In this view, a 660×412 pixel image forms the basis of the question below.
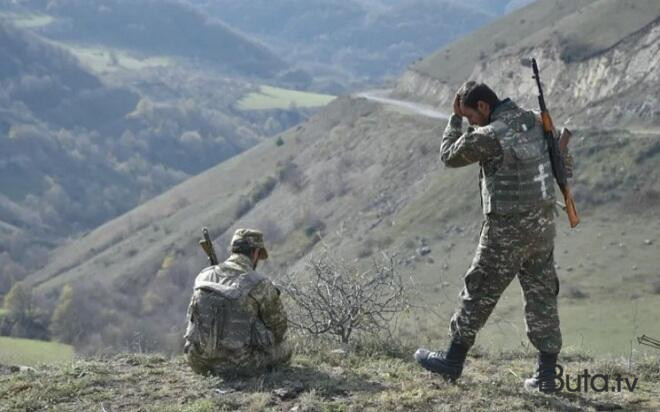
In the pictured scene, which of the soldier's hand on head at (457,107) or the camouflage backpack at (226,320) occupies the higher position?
the soldier's hand on head at (457,107)

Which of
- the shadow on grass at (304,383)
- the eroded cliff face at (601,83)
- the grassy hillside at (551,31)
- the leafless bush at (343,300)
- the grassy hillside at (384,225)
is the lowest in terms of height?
the shadow on grass at (304,383)

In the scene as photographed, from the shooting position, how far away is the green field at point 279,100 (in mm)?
181875

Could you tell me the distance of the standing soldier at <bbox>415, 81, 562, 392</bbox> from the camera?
205 inches

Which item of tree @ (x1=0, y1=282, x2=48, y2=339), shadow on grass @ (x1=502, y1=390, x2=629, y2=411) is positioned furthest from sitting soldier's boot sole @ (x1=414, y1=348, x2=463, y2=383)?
tree @ (x1=0, y1=282, x2=48, y2=339)

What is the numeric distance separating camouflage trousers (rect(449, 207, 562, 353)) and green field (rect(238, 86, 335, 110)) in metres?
172

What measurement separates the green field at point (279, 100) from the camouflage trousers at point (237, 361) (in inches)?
6771

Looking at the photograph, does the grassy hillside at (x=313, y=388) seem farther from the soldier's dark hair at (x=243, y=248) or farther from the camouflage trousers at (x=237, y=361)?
the soldier's dark hair at (x=243, y=248)

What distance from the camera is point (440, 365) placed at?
18.7 feet

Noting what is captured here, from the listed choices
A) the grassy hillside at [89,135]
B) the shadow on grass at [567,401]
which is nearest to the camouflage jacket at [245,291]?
the shadow on grass at [567,401]

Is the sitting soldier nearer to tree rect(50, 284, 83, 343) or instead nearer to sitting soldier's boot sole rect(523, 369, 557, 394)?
sitting soldier's boot sole rect(523, 369, 557, 394)

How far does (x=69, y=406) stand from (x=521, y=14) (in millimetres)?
71557

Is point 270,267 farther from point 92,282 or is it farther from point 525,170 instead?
point 525,170

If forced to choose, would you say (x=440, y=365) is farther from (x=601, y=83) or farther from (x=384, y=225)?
(x=601, y=83)

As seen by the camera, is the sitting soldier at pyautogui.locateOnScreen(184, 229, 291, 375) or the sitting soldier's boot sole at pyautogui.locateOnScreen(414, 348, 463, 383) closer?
the sitting soldier's boot sole at pyautogui.locateOnScreen(414, 348, 463, 383)
